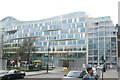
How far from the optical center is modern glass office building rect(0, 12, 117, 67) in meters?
120

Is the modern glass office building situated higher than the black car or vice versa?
the modern glass office building

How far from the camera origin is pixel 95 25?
125 meters

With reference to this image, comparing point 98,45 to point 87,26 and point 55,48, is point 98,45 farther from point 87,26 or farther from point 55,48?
point 55,48

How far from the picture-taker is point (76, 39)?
4926 inches

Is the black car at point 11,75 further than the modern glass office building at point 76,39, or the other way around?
the modern glass office building at point 76,39

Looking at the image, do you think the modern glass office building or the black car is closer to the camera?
the black car

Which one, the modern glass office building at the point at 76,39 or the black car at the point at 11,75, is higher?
the modern glass office building at the point at 76,39

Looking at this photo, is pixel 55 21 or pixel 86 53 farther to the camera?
pixel 55 21

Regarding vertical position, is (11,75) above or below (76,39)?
below

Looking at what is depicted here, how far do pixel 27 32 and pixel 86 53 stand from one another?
37.7 meters

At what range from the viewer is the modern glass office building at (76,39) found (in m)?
120

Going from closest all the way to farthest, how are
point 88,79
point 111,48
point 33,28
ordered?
point 88,79
point 111,48
point 33,28

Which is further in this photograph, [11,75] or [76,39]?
[76,39]

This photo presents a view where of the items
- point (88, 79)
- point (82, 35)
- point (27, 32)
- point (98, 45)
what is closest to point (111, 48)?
point (98, 45)
